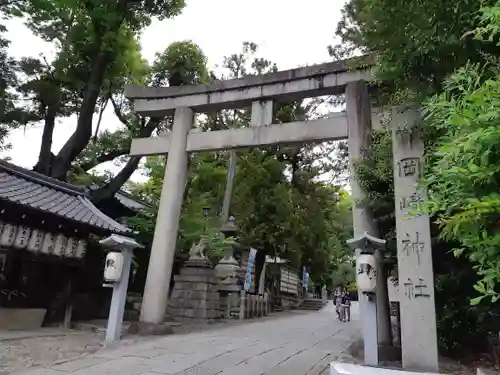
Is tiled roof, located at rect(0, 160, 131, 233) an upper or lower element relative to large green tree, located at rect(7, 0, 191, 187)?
lower

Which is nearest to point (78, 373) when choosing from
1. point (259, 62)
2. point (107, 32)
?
point (107, 32)

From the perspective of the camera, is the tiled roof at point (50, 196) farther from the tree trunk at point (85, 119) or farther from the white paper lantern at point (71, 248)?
the tree trunk at point (85, 119)

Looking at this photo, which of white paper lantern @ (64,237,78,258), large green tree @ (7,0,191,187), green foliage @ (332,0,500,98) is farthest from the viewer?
large green tree @ (7,0,191,187)

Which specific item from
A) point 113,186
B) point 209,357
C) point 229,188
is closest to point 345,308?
point 229,188

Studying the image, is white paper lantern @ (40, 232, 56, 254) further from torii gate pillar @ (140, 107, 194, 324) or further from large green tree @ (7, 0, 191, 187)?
large green tree @ (7, 0, 191, 187)

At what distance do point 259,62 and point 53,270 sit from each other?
16.4m

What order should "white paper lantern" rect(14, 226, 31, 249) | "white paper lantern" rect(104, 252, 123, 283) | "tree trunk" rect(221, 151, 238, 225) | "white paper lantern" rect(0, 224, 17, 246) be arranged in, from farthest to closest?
"tree trunk" rect(221, 151, 238, 225), "white paper lantern" rect(14, 226, 31, 249), "white paper lantern" rect(0, 224, 17, 246), "white paper lantern" rect(104, 252, 123, 283)

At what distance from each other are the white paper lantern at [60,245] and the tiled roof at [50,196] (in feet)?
2.35

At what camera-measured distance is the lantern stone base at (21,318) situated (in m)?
9.84

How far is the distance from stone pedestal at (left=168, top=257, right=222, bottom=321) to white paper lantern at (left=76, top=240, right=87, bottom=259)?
15.2 ft

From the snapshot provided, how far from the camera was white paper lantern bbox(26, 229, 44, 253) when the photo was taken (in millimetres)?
10086

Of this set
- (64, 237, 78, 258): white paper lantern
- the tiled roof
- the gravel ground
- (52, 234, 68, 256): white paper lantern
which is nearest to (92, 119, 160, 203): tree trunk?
the tiled roof

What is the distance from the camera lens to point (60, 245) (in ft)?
35.8

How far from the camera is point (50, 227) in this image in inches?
419
